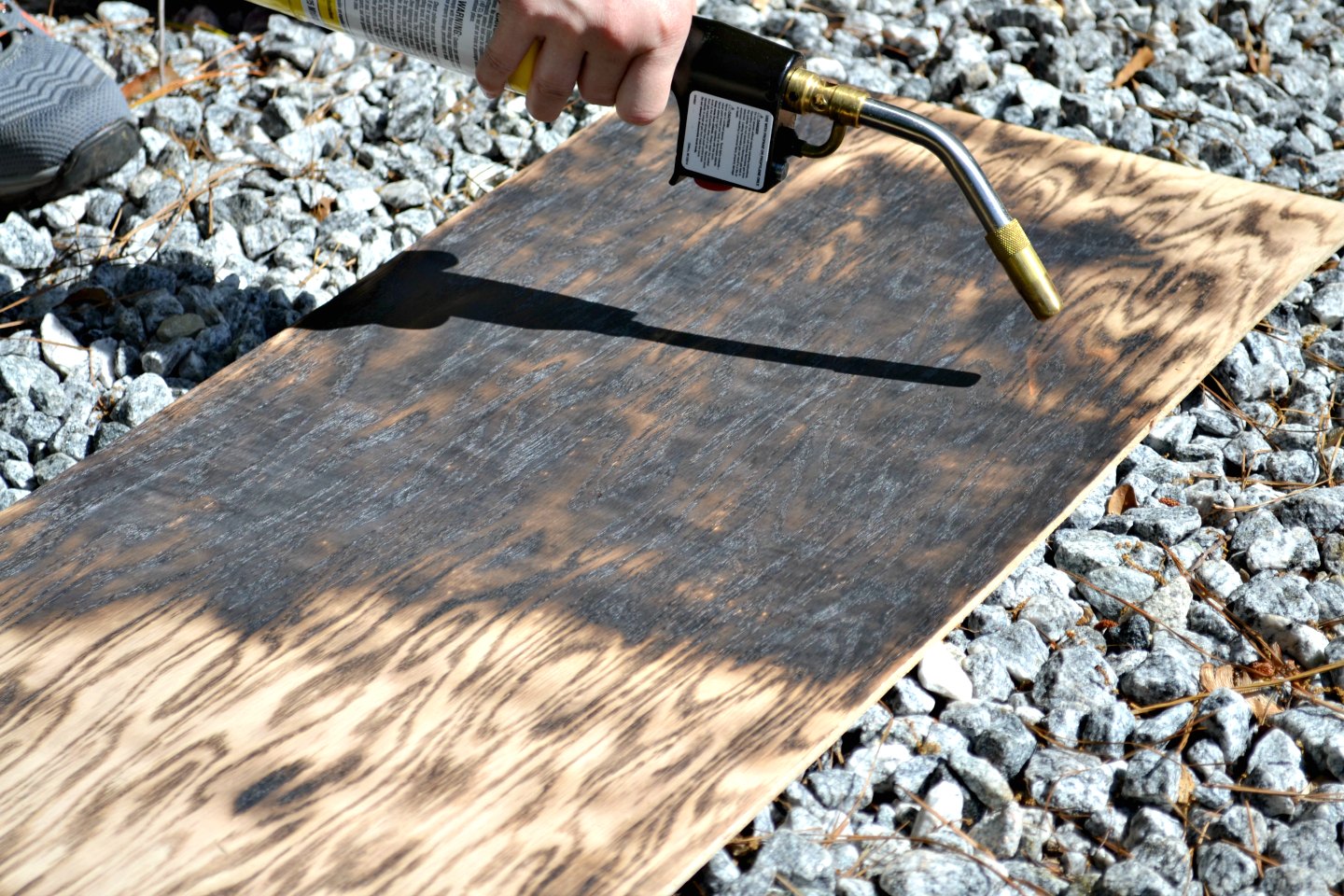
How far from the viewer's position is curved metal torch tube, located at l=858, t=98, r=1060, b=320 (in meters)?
1.68

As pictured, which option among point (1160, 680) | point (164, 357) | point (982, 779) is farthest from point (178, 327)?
point (1160, 680)

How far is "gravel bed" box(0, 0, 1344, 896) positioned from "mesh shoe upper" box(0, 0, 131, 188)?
0.10 m

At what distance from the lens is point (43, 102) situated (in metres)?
2.23

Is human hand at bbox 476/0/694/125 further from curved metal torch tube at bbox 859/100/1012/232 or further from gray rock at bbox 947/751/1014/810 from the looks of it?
gray rock at bbox 947/751/1014/810

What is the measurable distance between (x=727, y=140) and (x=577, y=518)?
0.53 meters

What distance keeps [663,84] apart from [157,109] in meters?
1.34

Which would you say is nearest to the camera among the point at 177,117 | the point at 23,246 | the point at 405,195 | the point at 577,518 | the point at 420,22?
the point at 577,518

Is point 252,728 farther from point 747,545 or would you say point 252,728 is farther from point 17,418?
point 17,418

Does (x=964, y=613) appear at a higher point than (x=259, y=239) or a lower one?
higher

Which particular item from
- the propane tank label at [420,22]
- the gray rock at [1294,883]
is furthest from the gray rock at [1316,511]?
the propane tank label at [420,22]

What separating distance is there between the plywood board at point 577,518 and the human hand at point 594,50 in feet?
1.18

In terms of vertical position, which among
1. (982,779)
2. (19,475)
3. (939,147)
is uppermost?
(939,147)

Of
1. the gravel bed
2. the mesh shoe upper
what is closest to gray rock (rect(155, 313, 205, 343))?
the gravel bed

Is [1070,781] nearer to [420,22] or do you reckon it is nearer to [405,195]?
[420,22]
